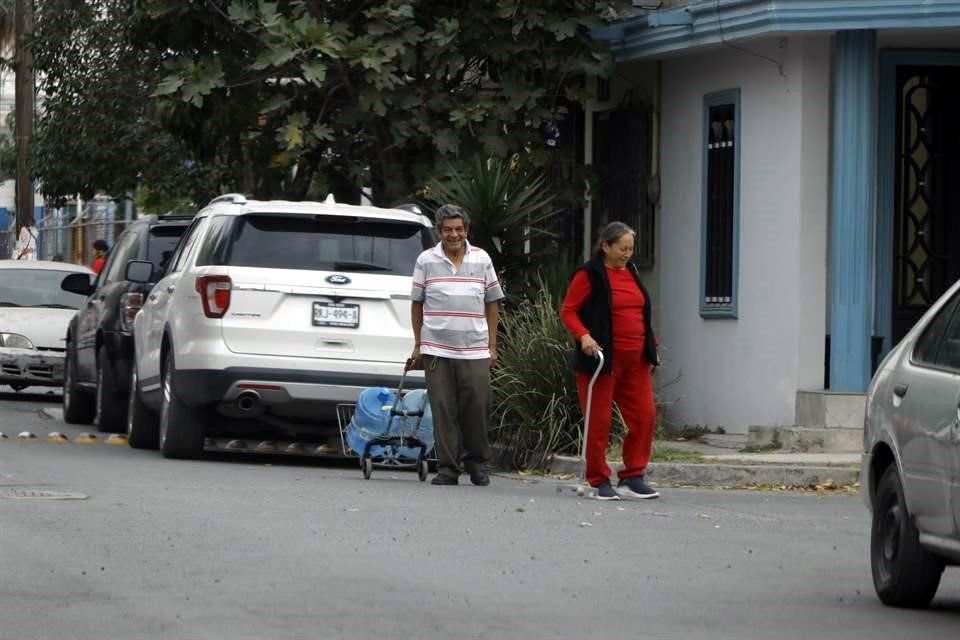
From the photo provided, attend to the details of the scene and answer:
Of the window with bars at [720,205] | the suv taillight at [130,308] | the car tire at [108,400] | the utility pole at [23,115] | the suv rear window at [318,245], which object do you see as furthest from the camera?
the utility pole at [23,115]

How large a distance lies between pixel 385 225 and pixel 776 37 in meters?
3.87

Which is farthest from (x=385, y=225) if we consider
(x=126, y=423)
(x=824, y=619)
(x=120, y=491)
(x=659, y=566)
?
(x=824, y=619)

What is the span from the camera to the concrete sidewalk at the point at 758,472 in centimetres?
1486

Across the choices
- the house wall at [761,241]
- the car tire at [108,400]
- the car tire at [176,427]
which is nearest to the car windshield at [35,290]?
the car tire at [108,400]

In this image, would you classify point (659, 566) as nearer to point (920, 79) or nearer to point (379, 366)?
point (379, 366)

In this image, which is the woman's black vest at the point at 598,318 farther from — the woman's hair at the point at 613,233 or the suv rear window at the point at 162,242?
the suv rear window at the point at 162,242

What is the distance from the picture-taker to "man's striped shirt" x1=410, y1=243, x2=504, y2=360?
14.3 m

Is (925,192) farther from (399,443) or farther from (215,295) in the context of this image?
(215,295)

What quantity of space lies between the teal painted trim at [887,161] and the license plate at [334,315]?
4.70m

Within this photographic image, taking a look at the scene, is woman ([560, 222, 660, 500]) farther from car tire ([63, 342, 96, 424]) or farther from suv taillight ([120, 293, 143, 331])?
car tire ([63, 342, 96, 424])

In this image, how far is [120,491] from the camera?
42.5ft

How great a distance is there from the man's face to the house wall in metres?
4.00

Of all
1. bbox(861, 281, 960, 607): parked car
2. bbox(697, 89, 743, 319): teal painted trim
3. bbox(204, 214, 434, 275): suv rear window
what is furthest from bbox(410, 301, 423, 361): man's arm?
bbox(861, 281, 960, 607): parked car

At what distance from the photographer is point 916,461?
336 inches
